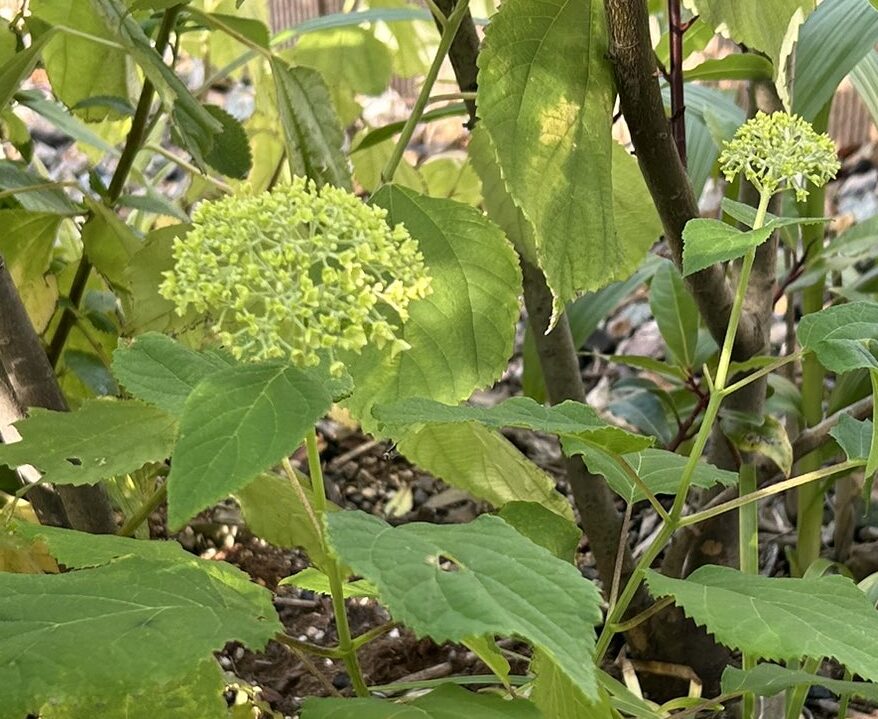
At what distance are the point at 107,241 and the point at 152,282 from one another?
0.11 m

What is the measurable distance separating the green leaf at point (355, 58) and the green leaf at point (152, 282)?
436 millimetres

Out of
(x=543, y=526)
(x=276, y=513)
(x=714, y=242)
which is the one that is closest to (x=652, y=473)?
(x=543, y=526)

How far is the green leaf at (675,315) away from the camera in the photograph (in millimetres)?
1173

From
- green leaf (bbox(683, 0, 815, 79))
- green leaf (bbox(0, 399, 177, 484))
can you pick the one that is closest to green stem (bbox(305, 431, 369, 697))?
green leaf (bbox(0, 399, 177, 484))

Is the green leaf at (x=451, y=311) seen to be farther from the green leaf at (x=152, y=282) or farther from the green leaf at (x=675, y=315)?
the green leaf at (x=675, y=315)

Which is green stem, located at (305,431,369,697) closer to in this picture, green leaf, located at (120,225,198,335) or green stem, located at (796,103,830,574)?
green leaf, located at (120,225,198,335)

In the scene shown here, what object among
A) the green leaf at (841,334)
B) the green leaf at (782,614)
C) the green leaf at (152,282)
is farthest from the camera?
the green leaf at (152,282)

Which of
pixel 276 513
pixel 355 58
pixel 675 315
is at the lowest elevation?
pixel 276 513

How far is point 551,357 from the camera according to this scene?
1.01 m

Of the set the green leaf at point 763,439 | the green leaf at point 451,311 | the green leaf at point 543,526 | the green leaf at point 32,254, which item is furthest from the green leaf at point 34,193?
the green leaf at point 763,439

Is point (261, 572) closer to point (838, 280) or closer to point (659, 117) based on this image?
point (659, 117)

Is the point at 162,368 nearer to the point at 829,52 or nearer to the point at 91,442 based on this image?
the point at 91,442

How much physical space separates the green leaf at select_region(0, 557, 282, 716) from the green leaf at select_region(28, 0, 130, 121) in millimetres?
631

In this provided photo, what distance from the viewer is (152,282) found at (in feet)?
2.74
